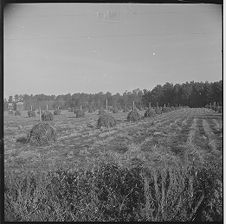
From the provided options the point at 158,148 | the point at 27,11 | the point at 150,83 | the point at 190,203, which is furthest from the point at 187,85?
the point at 27,11

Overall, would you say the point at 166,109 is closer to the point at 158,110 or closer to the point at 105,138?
the point at 158,110

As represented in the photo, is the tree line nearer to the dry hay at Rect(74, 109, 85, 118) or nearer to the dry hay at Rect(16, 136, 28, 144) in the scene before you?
the dry hay at Rect(74, 109, 85, 118)

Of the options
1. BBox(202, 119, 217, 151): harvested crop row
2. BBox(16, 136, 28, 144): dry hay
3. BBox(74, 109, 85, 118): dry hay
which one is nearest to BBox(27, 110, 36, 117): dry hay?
BBox(16, 136, 28, 144): dry hay

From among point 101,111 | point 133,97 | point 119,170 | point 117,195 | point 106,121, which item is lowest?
point 117,195

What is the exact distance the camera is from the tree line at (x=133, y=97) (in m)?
4.86

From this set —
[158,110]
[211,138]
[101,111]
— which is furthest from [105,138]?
[211,138]

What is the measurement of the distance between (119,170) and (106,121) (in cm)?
55

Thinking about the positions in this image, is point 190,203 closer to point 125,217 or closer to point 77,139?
point 125,217

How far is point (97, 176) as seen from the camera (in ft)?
15.9

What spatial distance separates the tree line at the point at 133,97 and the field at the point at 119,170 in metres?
0.13

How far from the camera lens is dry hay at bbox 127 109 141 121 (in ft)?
16.2

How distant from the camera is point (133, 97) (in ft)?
16.1

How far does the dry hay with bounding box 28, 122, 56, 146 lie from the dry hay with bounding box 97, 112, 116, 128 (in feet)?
1.68

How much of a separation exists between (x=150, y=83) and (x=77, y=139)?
3.31 ft
